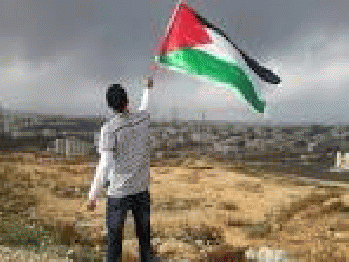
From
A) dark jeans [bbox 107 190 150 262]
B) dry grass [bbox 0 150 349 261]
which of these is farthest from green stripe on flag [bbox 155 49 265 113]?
dry grass [bbox 0 150 349 261]

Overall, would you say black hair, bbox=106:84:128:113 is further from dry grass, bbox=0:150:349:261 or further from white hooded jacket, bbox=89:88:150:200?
dry grass, bbox=0:150:349:261

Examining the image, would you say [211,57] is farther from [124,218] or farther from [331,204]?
[331,204]

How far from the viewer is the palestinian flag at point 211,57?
5.22 meters

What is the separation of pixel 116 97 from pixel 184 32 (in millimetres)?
1479

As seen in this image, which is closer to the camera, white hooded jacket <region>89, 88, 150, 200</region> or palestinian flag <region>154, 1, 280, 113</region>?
white hooded jacket <region>89, 88, 150, 200</region>

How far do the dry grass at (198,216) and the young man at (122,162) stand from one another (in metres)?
2.48

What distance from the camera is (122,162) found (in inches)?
161

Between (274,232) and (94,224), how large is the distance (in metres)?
3.62

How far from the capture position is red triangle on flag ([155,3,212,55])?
16.9 ft

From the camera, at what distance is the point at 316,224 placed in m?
9.28

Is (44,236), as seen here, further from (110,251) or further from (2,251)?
(110,251)

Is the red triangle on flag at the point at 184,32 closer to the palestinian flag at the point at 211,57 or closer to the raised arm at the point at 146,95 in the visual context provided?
the palestinian flag at the point at 211,57

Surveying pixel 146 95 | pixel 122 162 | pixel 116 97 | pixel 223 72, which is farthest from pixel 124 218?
pixel 223 72

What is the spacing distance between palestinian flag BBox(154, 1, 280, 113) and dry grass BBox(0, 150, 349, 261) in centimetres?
273
